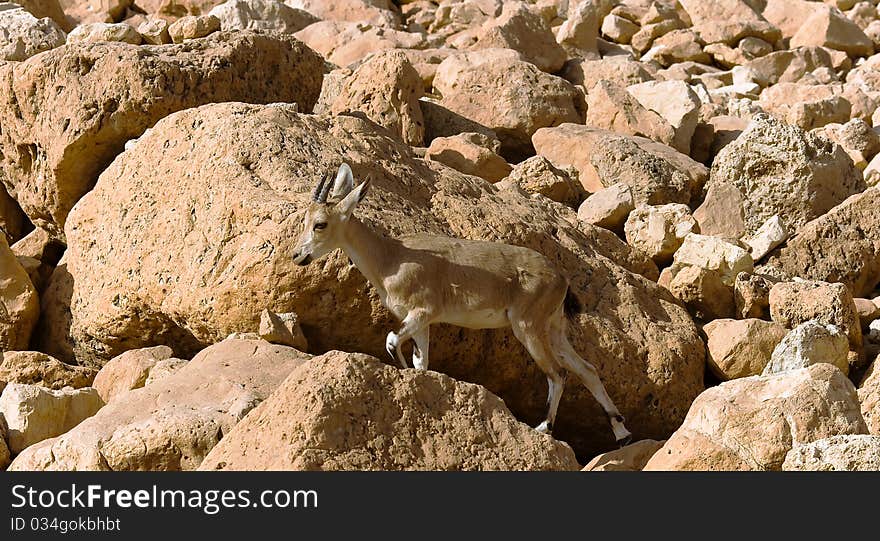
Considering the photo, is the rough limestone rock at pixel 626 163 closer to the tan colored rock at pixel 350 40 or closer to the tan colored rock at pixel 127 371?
the tan colored rock at pixel 350 40

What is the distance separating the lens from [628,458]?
9.09 metres

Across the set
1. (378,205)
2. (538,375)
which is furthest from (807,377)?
(378,205)

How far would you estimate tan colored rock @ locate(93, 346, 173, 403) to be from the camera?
33.7 ft

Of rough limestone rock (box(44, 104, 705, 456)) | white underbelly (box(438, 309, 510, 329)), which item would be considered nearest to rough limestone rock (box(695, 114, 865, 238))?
rough limestone rock (box(44, 104, 705, 456))

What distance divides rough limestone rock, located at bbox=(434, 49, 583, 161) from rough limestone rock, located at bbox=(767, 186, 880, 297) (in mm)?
3735

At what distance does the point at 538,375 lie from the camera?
11.0 metres

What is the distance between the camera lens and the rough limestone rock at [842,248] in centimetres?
1320

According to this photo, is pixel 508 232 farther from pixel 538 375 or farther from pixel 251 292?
pixel 251 292

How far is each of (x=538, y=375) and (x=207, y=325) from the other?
105 inches

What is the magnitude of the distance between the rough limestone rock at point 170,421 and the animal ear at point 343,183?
4.31ft

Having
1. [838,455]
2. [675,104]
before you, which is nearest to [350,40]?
[675,104]

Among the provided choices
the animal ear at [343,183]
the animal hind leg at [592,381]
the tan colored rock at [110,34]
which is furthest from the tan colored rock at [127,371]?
the tan colored rock at [110,34]

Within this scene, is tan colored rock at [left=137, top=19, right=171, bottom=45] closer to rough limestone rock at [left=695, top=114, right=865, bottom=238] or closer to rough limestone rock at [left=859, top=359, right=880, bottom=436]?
rough limestone rock at [left=695, top=114, right=865, bottom=238]

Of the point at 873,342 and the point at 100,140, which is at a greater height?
the point at 100,140
